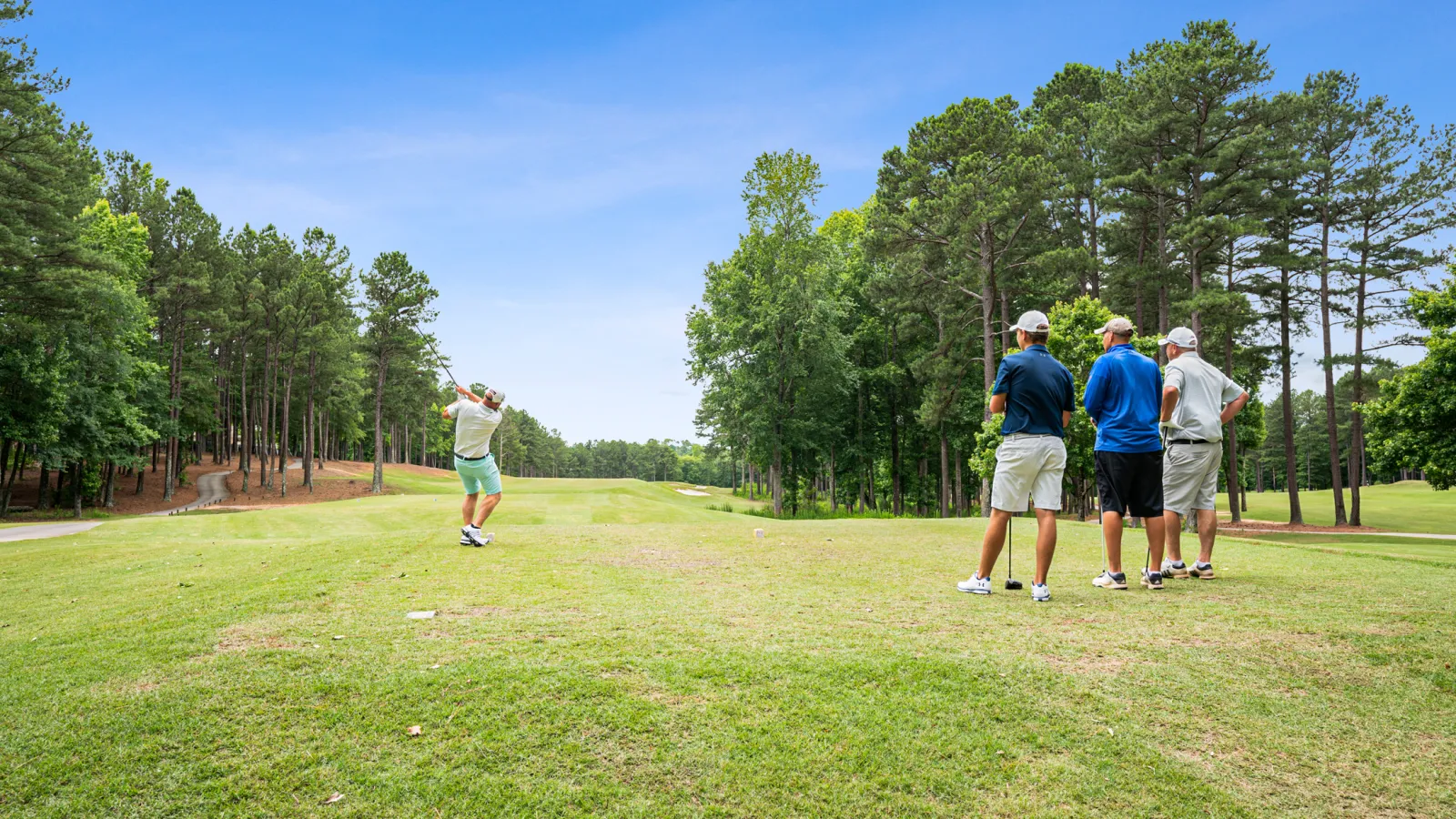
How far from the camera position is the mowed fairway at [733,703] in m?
2.71

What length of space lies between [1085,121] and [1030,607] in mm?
31814

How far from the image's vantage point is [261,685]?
11.6 feet

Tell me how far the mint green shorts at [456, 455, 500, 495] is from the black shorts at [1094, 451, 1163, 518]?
298 inches

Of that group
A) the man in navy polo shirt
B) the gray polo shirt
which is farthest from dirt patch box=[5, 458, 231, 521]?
the gray polo shirt

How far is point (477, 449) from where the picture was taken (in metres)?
9.73

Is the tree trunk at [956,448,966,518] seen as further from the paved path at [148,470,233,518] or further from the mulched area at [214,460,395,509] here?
the paved path at [148,470,233,518]

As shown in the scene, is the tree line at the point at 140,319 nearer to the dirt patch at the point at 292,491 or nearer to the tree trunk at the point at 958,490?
the dirt patch at the point at 292,491

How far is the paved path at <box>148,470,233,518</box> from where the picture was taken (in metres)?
35.3

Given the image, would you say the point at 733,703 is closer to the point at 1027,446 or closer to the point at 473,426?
the point at 1027,446

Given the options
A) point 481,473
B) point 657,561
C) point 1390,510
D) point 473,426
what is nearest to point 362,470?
point 481,473

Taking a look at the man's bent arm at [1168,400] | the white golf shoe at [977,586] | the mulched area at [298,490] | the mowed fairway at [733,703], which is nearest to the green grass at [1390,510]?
the man's bent arm at [1168,400]

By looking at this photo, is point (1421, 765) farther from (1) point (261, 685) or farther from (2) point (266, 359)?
(2) point (266, 359)

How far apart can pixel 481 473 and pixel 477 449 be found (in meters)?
0.36

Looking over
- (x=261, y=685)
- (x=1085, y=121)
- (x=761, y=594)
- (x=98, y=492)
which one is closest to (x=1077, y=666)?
(x=761, y=594)
